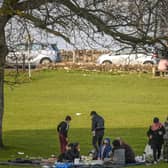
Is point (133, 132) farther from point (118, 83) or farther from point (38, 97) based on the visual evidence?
point (118, 83)

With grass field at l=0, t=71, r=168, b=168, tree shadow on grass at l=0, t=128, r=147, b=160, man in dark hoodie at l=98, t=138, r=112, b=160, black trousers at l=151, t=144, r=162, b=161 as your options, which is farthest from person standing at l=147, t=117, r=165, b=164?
tree shadow on grass at l=0, t=128, r=147, b=160

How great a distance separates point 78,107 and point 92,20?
917 inches

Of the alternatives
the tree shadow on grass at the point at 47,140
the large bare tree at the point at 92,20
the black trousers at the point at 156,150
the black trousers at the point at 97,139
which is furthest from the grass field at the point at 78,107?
the large bare tree at the point at 92,20

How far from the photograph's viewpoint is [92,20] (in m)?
26.2

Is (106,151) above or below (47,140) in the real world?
above

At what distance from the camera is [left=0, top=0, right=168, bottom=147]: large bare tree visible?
25828mm

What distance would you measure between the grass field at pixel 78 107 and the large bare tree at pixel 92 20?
4.58 meters

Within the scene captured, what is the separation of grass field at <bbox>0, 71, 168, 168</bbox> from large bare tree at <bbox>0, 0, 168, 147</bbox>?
15.0ft

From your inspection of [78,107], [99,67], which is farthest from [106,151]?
[99,67]

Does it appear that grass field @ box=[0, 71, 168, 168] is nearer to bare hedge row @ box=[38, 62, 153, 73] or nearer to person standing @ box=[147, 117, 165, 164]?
person standing @ box=[147, 117, 165, 164]

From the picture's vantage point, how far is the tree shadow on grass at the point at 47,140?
28.3 metres

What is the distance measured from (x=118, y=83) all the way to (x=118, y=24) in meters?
39.1

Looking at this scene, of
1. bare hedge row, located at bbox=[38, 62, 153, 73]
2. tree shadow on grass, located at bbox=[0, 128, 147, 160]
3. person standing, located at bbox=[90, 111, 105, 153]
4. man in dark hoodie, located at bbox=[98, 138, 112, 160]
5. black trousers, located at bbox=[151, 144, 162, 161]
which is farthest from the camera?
bare hedge row, located at bbox=[38, 62, 153, 73]

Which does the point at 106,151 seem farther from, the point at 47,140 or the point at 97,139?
the point at 47,140
